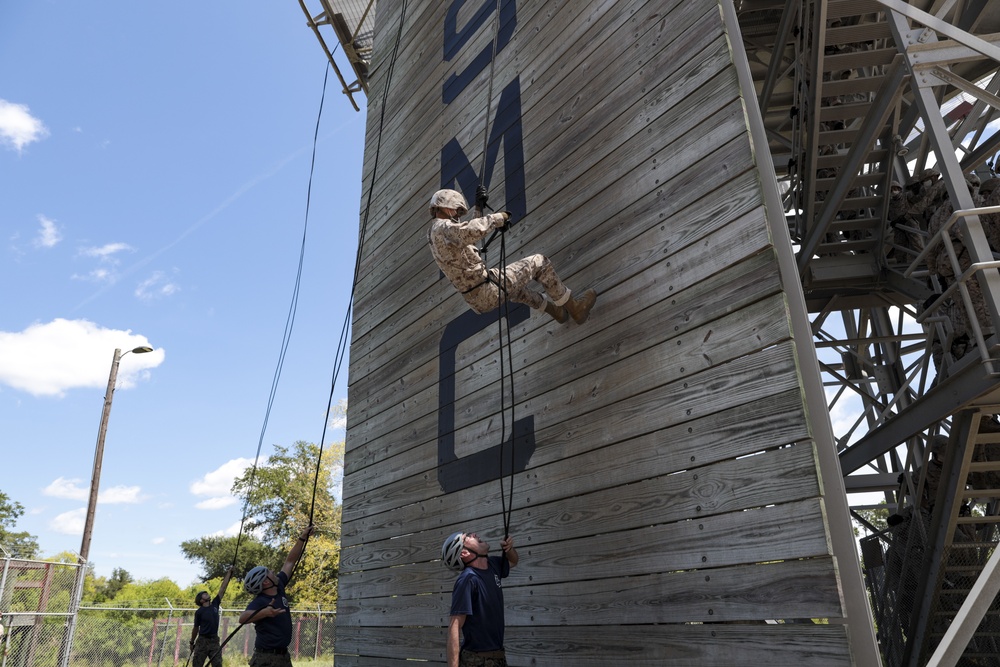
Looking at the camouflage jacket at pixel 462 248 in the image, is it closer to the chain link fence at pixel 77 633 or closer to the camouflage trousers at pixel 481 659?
the camouflage trousers at pixel 481 659

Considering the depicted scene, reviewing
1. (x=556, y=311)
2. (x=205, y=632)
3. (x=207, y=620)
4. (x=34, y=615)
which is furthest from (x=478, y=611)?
(x=34, y=615)

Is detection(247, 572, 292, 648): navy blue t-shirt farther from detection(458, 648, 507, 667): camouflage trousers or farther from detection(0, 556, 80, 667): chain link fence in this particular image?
detection(0, 556, 80, 667): chain link fence

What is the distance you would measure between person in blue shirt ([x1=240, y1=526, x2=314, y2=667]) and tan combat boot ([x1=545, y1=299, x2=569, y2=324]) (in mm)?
2737

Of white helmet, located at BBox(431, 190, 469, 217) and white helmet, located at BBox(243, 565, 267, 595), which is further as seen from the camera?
white helmet, located at BBox(243, 565, 267, 595)

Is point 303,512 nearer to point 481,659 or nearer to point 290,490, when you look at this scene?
point 290,490

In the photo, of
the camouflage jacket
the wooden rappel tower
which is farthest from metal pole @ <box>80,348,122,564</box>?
the camouflage jacket

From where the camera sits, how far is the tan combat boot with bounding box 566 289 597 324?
414cm

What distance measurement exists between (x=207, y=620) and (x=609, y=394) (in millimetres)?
8260

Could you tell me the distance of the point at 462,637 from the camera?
3.34m

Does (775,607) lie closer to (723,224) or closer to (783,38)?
(723,224)

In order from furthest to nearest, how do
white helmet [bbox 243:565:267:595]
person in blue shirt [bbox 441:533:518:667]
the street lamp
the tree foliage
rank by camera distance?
the tree foliage
the street lamp
white helmet [bbox 243:565:267:595]
person in blue shirt [bbox 441:533:518:667]

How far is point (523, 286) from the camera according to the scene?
413 cm

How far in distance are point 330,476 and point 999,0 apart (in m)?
28.4

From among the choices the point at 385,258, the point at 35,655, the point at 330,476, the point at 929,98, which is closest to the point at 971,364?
the point at 929,98
